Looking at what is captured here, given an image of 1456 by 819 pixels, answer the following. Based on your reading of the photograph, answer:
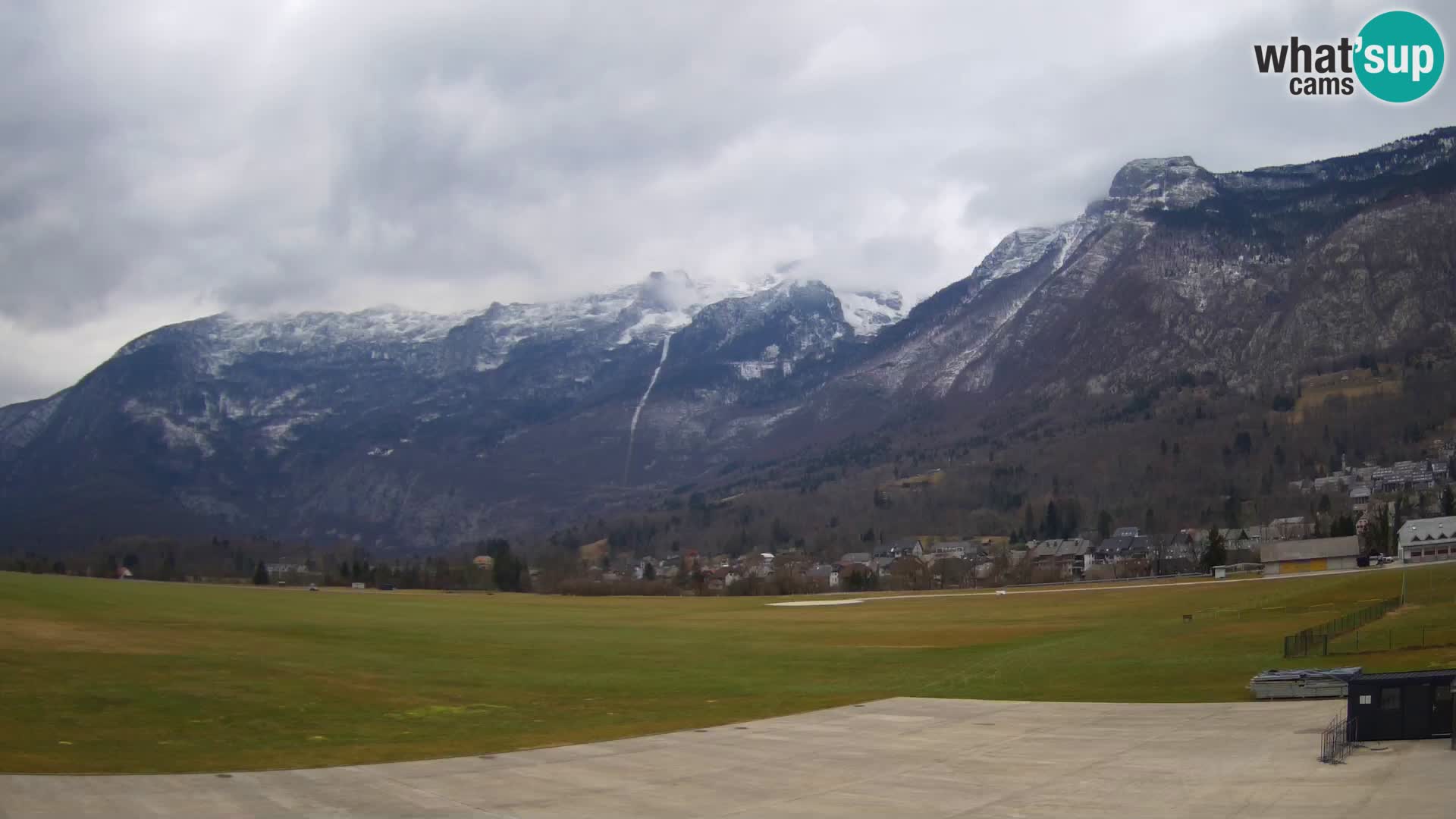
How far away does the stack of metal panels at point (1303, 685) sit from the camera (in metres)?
41.1

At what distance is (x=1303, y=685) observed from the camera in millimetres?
41375

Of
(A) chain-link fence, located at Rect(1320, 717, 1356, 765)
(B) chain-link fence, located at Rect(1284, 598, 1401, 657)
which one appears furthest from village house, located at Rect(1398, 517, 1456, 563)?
(A) chain-link fence, located at Rect(1320, 717, 1356, 765)

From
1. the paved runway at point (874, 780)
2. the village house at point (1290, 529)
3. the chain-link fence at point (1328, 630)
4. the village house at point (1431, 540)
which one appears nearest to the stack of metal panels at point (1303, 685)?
the paved runway at point (874, 780)

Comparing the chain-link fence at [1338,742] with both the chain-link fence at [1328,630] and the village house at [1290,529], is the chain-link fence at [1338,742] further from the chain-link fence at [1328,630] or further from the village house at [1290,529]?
the village house at [1290,529]

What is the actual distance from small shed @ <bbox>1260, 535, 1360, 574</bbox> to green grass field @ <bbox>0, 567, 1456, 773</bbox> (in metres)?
31.7

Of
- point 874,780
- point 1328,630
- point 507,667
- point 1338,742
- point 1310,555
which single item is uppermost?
point 1310,555

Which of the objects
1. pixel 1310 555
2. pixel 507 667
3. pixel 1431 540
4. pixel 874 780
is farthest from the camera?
pixel 1310 555

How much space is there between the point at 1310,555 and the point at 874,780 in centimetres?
12137

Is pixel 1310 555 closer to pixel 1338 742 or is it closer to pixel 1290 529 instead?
pixel 1290 529

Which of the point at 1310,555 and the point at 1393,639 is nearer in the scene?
the point at 1393,639

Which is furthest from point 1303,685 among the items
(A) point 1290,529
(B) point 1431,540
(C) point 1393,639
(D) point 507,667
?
(A) point 1290,529

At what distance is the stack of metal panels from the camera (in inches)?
1619

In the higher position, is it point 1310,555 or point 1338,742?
point 1310,555

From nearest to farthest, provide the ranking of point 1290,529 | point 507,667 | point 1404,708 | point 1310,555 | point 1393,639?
point 1404,708 < point 1393,639 < point 507,667 < point 1310,555 < point 1290,529
